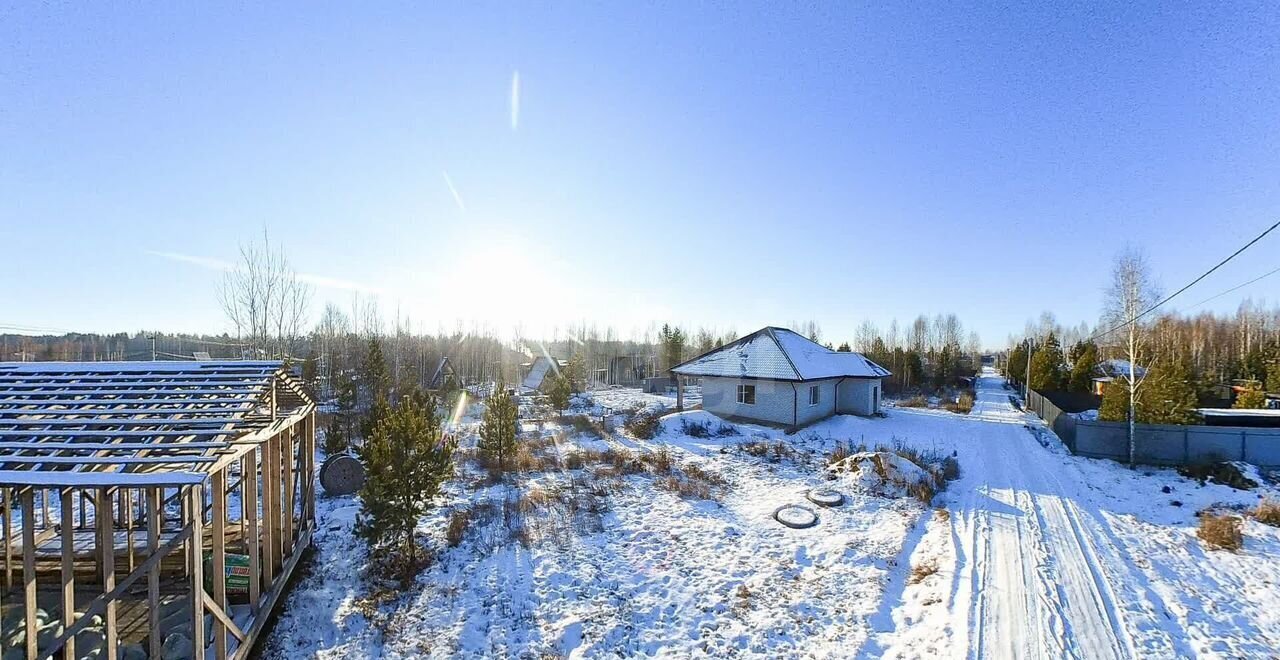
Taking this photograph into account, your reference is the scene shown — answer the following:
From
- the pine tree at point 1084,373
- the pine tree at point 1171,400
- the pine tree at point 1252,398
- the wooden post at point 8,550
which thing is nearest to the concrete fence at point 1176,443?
the pine tree at point 1171,400

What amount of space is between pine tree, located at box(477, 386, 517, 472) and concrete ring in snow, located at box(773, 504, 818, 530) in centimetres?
801

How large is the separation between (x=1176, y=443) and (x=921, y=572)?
42.1 ft

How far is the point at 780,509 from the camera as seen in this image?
11.1 meters

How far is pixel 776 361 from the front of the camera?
22.5m

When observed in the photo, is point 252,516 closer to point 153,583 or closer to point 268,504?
point 268,504

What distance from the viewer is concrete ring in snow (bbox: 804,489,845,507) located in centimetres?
1145

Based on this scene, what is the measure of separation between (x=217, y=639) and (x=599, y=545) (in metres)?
5.54

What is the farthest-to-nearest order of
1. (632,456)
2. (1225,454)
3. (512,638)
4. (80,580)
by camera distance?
(632,456) → (1225,454) → (80,580) → (512,638)

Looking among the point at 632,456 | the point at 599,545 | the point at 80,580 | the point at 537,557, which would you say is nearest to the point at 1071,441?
the point at 632,456

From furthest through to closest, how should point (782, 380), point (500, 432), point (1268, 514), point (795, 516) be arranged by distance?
point (782, 380)
point (500, 432)
point (795, 516)
point (1268, 514)

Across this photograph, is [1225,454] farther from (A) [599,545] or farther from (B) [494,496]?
(B) [494,496]

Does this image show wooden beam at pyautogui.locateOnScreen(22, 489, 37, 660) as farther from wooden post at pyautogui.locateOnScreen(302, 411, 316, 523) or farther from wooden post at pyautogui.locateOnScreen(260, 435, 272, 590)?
wooden post at pyautogui.locateOnScreen(302, 411, 316, 523)

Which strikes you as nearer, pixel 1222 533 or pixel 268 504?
pixel 268 504

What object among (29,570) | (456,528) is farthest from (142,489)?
(456,528)
